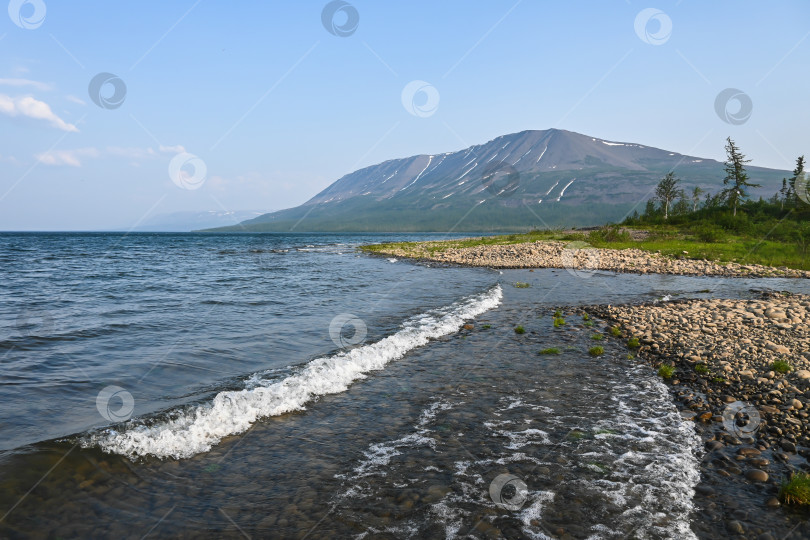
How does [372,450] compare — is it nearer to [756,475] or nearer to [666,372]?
[756,475]

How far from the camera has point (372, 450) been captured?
318 inches

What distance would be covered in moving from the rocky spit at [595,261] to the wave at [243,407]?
29.0 metres

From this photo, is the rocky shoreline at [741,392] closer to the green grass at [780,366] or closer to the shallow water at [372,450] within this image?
the green grass at [780,366]

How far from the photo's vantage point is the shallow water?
603 centimetres

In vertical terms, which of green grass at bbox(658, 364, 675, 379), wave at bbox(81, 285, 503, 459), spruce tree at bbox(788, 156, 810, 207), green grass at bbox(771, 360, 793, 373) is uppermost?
spruce tree at bbox(788, 156, 810, 207)

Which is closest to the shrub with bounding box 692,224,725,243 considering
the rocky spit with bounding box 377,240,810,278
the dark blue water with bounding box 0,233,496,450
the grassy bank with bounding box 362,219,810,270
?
the grassy bank with bounding box 362,219,810,270

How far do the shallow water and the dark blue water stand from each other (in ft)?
0.50

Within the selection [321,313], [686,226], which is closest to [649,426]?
[321,313]

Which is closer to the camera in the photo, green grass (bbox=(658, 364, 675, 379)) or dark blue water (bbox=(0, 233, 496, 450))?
dark blue water (bbox=(0, 233, 496, 450))

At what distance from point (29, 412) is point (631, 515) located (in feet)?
38.1

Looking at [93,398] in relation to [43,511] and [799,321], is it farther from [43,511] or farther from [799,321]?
[799,321]

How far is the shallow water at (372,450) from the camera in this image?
603cm

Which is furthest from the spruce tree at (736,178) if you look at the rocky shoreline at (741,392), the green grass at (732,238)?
the rocky shoreline at (741,392)

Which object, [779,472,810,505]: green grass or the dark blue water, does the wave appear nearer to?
the dark blue water
